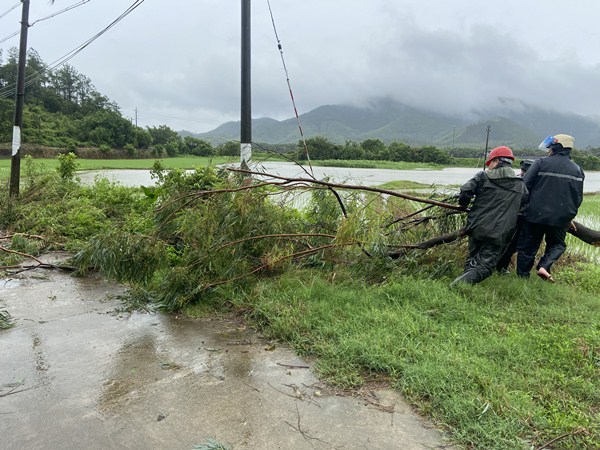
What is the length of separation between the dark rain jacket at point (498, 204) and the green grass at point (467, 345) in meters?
0.61

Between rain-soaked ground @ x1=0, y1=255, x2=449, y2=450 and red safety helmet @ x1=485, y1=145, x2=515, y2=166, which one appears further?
red safety helmet @ x1=485, y1=145, x2=515, y2=166

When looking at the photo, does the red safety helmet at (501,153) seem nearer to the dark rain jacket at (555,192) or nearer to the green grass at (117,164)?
the dark rain jacket at (555,192)

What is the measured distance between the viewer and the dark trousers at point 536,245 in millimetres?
4848

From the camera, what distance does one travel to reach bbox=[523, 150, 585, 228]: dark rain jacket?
463 centimetres

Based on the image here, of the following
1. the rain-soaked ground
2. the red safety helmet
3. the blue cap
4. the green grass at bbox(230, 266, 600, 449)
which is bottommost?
the rain-soaked ground

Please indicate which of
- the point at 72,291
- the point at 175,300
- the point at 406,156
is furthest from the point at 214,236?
the point at 406,156

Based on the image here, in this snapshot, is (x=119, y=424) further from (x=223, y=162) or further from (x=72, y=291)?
(x=223, y=162)

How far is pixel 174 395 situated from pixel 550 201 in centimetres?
437

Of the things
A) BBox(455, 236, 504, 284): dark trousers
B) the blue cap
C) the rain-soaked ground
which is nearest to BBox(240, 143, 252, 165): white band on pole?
the rain-soaked ground

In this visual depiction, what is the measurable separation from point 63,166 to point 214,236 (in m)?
8.08

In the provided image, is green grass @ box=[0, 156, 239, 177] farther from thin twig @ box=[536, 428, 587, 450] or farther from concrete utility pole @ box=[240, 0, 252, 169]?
thin twig @ box=[536, 428, 587, 450]

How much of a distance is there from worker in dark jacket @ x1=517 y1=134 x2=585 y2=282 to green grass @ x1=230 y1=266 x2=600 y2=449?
369mm

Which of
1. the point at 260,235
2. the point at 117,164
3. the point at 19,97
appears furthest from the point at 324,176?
the point at 117,164

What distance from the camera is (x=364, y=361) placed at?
3150mm
